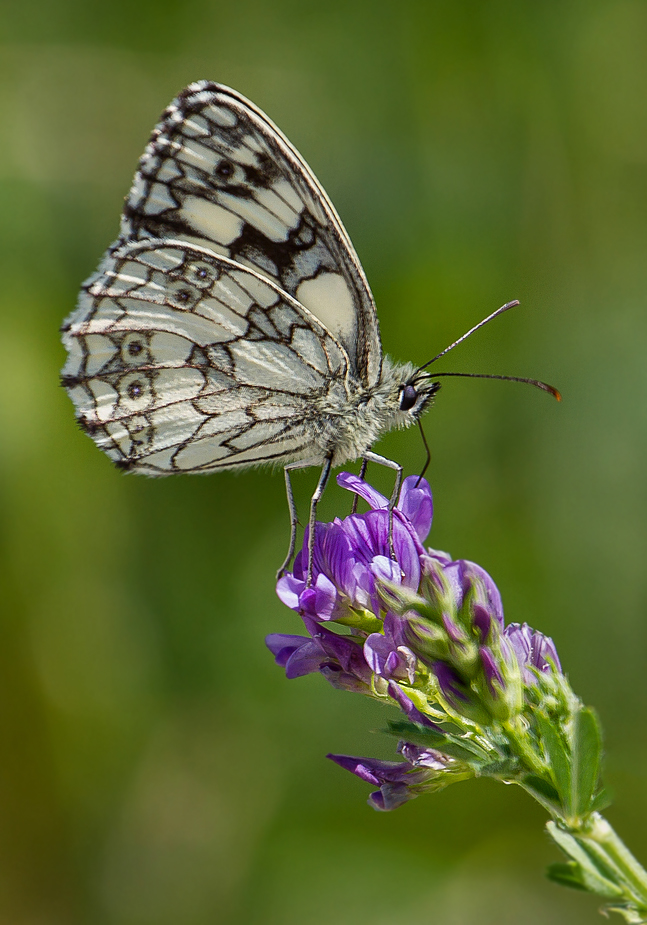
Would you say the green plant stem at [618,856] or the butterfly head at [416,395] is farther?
the butterfly head at [416,395]

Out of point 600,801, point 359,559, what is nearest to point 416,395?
point 359,559

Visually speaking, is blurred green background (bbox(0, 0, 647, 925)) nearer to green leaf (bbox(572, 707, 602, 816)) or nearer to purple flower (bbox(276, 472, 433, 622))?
purple flower (bbox(276, 472, 433, 622))

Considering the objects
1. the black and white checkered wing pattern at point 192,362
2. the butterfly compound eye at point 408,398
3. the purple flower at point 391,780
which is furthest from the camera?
the black and white checkered wing pattern at point 192,362

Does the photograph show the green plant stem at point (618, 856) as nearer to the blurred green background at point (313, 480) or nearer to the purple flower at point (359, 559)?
the purple flower at point (359, 559)

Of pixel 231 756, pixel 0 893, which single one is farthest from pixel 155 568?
pixel 0 893

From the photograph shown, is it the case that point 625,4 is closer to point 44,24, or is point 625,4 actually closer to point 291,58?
point 291,58

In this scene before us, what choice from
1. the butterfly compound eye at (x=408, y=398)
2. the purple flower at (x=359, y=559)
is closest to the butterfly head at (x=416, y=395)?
the butterfly compound eye at (x=408, y=398)
